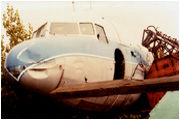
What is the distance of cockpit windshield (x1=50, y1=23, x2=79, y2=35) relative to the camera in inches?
300

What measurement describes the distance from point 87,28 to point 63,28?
0.86 meters

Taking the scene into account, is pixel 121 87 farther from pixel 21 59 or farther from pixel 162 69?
pixel 162 69

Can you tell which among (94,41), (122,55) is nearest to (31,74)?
(94,41)

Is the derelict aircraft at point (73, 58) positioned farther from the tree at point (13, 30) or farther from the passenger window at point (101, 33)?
the tree at point (13, 30)

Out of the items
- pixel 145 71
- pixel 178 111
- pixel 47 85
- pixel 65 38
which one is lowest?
pixel 178 111

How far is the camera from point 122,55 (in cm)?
884

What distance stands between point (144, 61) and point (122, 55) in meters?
2.63

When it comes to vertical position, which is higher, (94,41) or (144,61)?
(94,41)

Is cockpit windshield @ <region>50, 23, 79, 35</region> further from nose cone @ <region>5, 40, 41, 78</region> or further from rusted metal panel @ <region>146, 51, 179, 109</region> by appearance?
rusted metal panel @ <region>146, 51, 179, 109</region>

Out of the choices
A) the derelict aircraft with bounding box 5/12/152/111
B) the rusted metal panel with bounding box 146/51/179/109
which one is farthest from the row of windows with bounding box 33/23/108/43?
the rusted metal panel with bounding box 146/51/179/109

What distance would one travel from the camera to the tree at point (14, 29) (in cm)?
1838

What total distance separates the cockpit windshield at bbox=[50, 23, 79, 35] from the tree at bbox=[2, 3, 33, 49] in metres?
11.3

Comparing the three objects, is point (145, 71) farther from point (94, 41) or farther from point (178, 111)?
point (94, 41)

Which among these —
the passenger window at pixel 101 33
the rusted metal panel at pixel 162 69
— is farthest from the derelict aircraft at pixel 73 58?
the rusted metal panel at pixel 162 69
